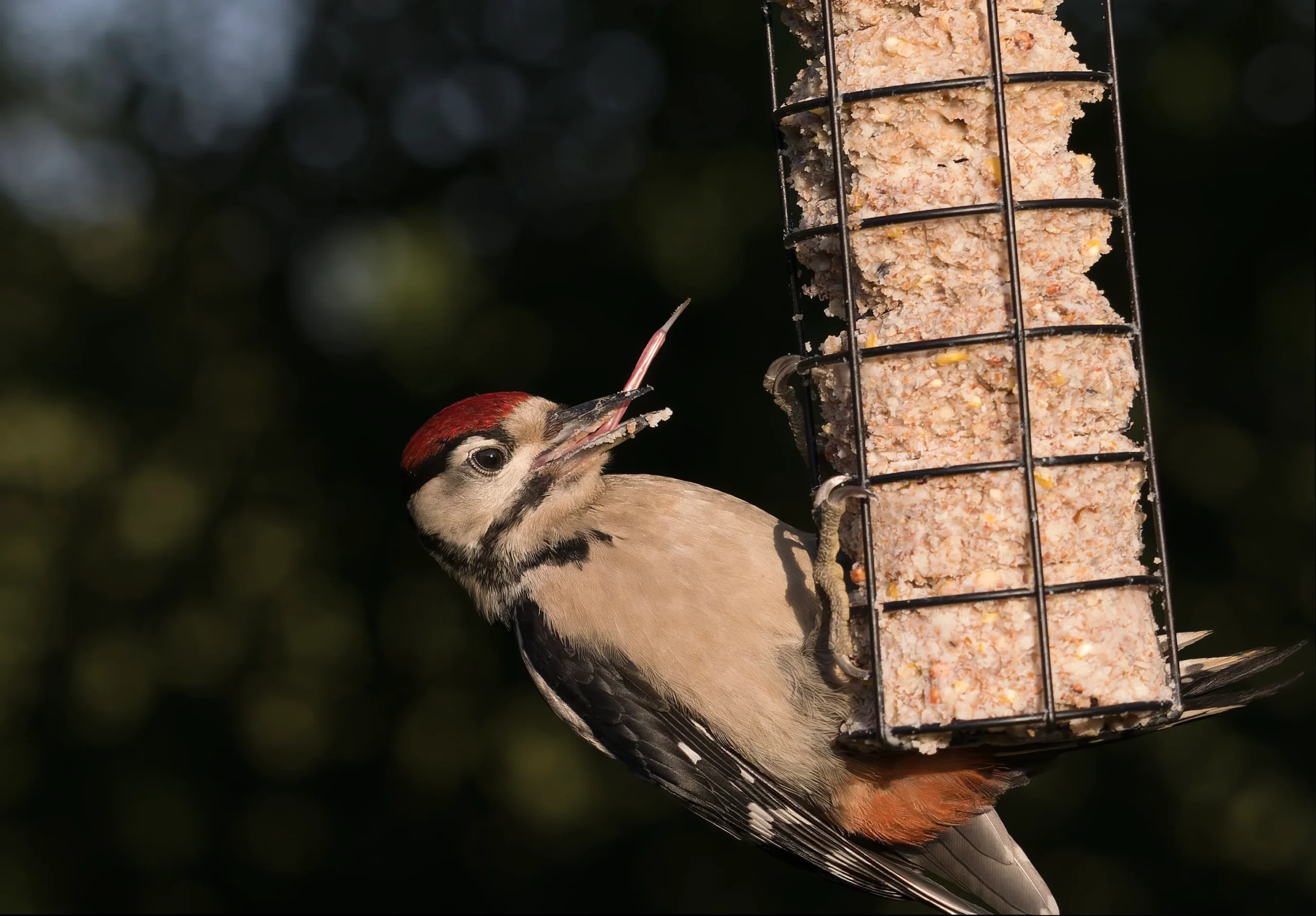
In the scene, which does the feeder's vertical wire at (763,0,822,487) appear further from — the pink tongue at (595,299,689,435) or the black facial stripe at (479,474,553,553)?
the black facial stripe at (479,474,553,553)

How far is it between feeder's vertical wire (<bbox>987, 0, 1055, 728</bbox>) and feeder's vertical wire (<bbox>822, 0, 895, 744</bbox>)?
0.31 meters

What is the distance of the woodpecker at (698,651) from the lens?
3.47 m

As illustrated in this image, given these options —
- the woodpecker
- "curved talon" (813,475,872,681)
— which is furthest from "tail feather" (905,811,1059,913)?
"curved talon" (813,475,872,681)

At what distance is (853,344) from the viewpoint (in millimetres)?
2924

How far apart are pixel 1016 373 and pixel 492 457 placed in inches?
61.8

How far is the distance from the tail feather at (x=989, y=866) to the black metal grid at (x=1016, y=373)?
78 cm

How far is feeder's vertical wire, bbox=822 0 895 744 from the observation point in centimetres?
292

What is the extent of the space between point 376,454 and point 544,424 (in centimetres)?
357

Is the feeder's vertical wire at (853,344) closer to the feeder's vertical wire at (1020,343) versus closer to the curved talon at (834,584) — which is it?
the curved talon at (834,584)

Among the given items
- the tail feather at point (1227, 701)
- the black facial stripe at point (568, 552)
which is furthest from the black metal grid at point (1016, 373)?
the black facial stripe at point (568, 552)

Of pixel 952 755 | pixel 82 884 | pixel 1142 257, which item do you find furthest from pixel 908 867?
pixel 82 884

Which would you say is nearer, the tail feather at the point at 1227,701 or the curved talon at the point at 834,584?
the curved talon at the point at 834,584

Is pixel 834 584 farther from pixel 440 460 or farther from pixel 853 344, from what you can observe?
pixel 440 460

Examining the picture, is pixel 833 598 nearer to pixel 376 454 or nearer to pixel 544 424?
pixel 544 424
